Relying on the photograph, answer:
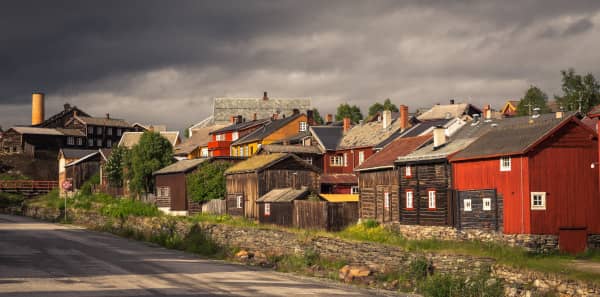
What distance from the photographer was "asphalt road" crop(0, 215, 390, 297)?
27.7 metres

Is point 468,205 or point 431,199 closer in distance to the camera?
point 468,205

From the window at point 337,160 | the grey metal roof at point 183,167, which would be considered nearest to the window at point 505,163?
the window at point 337,160

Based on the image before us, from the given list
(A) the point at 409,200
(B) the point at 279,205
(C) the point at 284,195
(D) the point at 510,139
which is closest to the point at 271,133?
(C) the point at 284,195

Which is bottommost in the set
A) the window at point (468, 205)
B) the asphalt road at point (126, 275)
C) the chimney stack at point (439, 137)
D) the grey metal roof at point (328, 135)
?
the asphalt road at point (126, 275)

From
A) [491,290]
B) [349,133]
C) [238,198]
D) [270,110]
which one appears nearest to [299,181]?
[238,198]

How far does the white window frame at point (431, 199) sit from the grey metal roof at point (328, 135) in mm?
28595

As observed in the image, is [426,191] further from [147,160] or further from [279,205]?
[147,160]

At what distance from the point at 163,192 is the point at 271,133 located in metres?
19.7

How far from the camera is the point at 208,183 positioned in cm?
6706

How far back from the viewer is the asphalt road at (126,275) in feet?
90.7

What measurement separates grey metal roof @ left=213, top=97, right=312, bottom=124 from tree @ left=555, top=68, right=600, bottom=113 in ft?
173

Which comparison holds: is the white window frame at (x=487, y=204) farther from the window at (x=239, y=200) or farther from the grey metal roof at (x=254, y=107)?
the grey metal roof at (x=254, y=107)

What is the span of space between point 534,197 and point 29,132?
91.5 meters

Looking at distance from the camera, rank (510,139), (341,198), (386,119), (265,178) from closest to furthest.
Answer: (510,139), (341,198), (265,178), (386,119)
